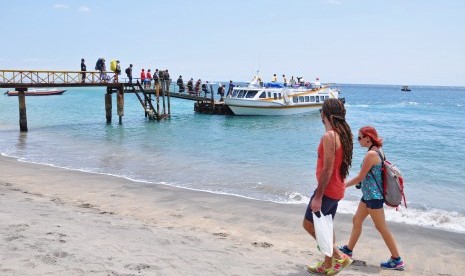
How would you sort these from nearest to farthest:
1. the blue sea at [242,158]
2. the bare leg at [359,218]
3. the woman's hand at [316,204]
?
the woman's hand at [316,204] → the bare leg at [359,218] → the blue sea at [242,158]

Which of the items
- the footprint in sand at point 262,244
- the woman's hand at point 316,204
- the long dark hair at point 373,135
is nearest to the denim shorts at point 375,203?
the long dark hair at point 373,135

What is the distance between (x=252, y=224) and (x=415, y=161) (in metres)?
12.5

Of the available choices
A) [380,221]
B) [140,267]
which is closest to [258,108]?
[380,221]

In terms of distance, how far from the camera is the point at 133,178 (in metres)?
12.8

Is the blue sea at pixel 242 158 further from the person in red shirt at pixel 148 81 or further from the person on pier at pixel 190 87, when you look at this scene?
the person on pier at pixel 190 87

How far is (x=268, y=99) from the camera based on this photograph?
3866cm

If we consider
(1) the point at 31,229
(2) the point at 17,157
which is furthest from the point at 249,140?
(1) the point at 31,229

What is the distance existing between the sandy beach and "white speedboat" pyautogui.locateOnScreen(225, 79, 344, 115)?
1069 inches

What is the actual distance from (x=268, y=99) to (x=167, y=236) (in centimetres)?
3284

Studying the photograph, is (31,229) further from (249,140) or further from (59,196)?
(249,140)

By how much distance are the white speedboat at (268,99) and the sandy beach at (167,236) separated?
2716cm

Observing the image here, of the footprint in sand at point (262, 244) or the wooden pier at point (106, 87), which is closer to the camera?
the footprint in sand at point (262, 244)

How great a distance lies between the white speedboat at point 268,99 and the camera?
1500 inches

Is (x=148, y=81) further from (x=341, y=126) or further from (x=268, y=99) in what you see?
(x=341, y=126)
